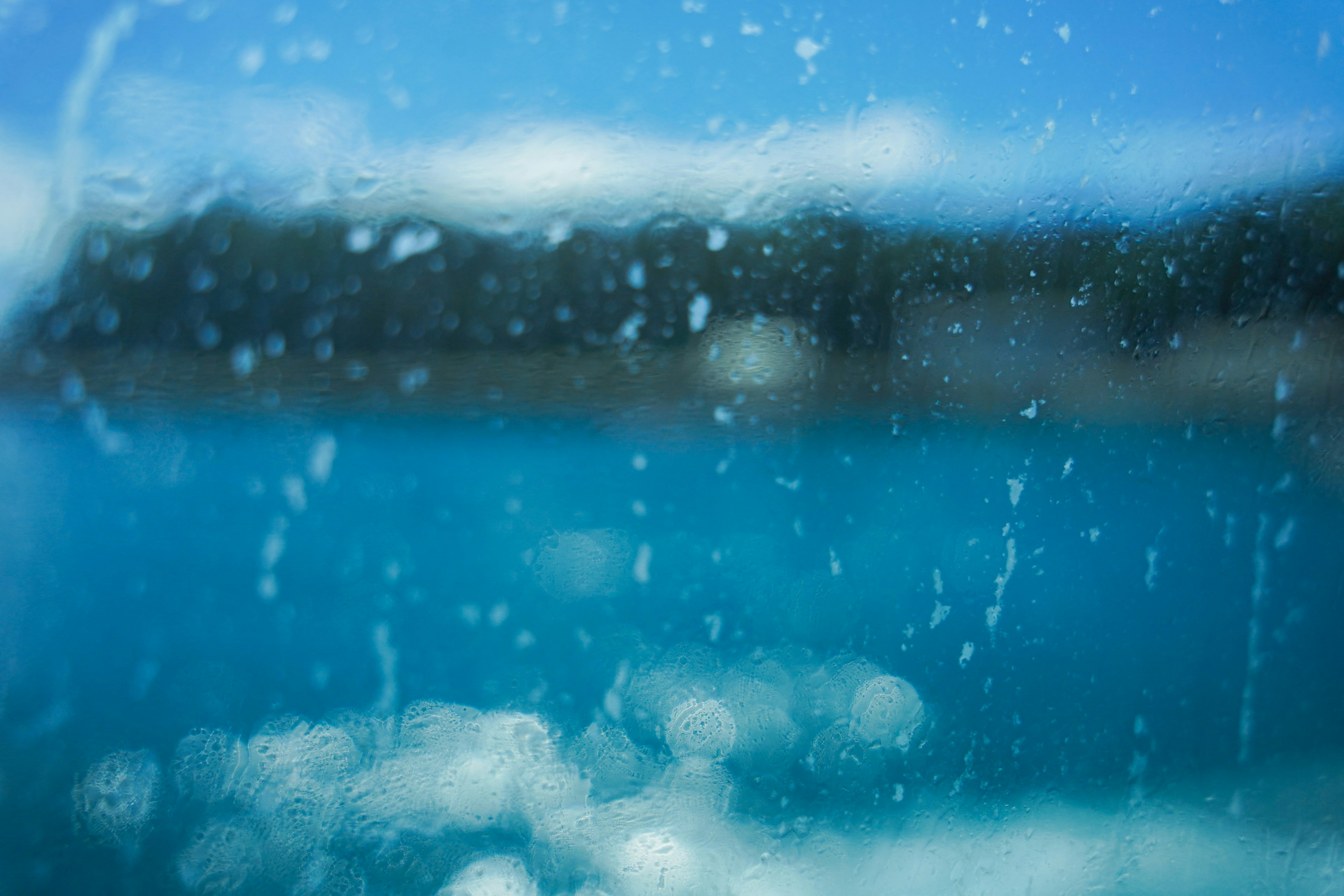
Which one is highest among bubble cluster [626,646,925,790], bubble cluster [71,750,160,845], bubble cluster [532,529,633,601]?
bubble cluster [532,529,633,601]

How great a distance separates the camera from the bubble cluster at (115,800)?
0.99 meters

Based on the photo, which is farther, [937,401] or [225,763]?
[937,401]

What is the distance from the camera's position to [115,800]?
39.3 inches

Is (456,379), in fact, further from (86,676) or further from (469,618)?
(86,676)

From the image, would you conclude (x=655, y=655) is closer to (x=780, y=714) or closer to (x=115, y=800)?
(x=780, y=714)

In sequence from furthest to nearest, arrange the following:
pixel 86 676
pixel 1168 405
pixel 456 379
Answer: pixel 1168 405 → pixel 456 379 → pixel 86 676

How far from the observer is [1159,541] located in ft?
4.50

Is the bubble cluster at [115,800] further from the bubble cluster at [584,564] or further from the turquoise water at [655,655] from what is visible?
the bubble cluster at [584,564]

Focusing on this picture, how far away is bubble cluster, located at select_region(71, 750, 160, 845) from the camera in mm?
991

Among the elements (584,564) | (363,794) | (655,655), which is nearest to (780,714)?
(655,655)

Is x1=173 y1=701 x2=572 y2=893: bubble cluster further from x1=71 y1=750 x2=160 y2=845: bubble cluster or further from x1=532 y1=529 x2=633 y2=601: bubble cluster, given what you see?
x1=532 y1=529 x2=633 y2=601: bubble cluster

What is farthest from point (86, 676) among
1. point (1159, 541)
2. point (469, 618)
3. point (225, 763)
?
point (1159, 541)

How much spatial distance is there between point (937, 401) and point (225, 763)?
107 centimetres

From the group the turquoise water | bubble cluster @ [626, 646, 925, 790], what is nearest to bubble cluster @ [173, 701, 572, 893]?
the turquoise water
